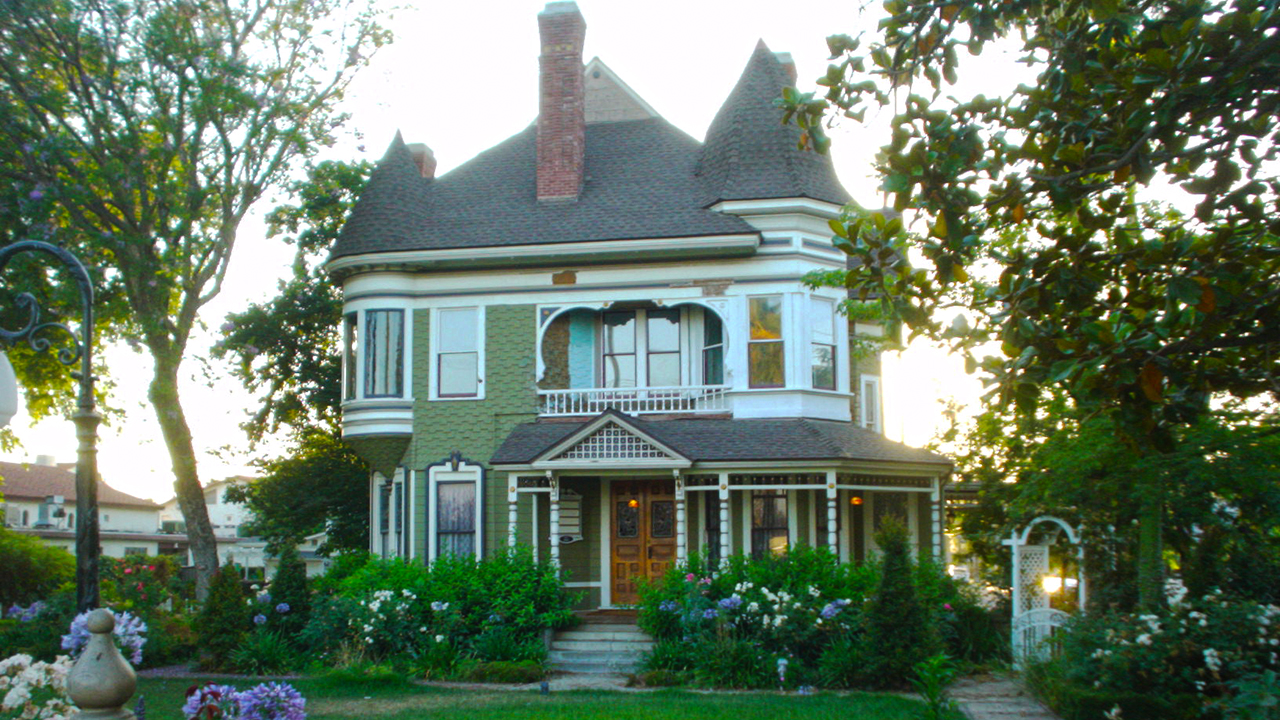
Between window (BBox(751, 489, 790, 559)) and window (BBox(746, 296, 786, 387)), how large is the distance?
1928 millimetres

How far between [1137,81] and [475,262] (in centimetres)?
1596

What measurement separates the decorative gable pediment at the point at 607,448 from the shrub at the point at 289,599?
416 cm

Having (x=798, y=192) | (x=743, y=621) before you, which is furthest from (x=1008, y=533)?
(x=798, y=192)

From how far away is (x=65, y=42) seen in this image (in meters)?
21.8

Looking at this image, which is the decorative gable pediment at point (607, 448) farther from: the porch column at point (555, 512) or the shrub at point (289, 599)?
the shrub at point (289, 599)

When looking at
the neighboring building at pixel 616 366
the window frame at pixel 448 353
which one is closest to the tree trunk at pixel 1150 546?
the neighboring building at pixel 616 366

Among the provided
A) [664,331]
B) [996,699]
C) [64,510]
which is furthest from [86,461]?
[64,510]

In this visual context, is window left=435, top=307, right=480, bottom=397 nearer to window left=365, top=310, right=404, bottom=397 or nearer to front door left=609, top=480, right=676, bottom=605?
window left=365, top=310, right=404, bottom=397

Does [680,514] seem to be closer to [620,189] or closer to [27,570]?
[620,189]

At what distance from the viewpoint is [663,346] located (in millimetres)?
22109

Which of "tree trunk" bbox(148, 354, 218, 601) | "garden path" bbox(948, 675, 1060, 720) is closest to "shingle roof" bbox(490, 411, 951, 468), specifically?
"garden path" bbox(948, 675, 1060, 720)

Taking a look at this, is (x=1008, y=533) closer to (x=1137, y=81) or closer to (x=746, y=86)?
(x=746, y=86)

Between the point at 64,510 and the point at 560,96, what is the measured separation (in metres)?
45.0

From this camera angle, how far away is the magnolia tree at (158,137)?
2167 cm
